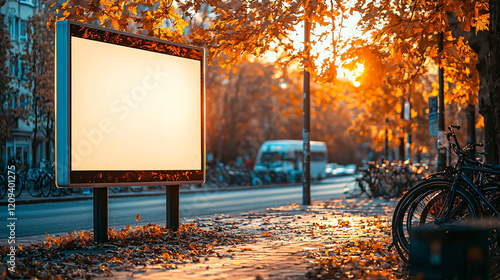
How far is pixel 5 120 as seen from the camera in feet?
96.5

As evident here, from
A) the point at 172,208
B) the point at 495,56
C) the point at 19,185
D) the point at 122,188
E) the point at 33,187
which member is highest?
the point at 495,56

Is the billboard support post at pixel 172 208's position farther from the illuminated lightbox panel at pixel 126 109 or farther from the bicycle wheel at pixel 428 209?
the bicycle wheel at pixel 428 209

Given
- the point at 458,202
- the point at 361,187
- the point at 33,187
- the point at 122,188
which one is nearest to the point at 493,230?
the point at 458,202

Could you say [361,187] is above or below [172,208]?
below

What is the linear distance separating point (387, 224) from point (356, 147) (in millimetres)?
94190

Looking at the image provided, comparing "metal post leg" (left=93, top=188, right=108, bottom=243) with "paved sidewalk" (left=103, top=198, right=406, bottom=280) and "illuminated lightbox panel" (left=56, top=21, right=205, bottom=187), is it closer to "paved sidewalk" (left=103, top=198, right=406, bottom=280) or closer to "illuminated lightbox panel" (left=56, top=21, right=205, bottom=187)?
"illuminated lightbox panel" (left=56, top=21, right=205, bottom=187)

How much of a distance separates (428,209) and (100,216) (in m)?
4.24

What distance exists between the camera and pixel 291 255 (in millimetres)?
7574

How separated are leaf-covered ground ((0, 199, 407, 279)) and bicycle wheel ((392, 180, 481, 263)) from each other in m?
0.37

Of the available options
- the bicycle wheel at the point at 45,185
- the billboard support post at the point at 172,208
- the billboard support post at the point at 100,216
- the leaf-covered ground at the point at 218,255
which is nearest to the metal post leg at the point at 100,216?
the billboard support post at the point at 100,216

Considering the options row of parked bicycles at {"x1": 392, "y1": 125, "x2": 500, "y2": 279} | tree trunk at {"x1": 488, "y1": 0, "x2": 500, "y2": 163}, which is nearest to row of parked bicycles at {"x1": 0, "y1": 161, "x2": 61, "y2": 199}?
tree trunk at {"x1": 488, "y1": 0, "x2": 500, "y2": 163}

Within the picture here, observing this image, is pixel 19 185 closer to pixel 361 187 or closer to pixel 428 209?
pixel 361 187

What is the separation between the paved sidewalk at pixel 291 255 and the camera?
6.09 m

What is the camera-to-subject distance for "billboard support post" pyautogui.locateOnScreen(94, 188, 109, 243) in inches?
332
